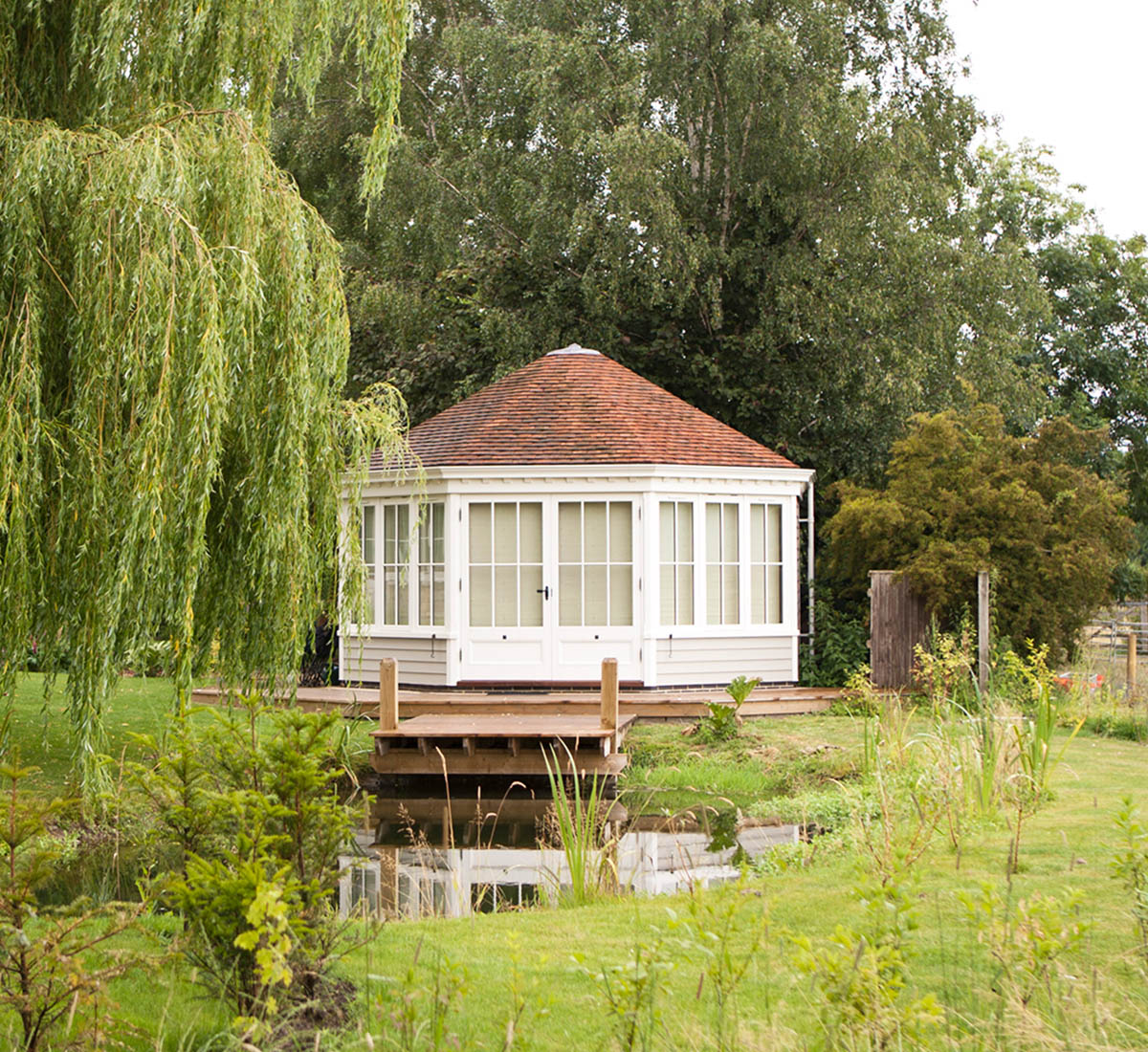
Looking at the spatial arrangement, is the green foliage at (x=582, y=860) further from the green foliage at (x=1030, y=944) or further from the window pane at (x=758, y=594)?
the window pane at (x=758, y=594)

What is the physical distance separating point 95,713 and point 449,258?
49.6 ft

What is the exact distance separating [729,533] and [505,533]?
2.82 metres

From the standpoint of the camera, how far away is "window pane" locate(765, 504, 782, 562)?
16.6m

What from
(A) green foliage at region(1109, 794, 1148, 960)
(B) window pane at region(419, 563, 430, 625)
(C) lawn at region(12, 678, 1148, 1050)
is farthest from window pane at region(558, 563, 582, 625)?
(A) green foliage at region(1109, 794, 1148, 960)

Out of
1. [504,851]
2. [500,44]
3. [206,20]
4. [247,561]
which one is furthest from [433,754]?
[500,44]

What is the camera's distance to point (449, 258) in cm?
2122

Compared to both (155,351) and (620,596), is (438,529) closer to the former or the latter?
(620,596)

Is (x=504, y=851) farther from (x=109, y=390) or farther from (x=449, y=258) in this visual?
(x=449, y=258)

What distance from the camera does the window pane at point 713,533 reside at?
16016mm

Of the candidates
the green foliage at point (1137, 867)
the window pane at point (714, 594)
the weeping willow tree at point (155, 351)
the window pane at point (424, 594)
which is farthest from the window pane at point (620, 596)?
the green foliage at point (1137, 867)

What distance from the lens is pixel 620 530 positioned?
15539mm

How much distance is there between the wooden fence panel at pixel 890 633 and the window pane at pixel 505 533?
14.6ft

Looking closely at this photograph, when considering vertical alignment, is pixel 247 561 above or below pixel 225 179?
below

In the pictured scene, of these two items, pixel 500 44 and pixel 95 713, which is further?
pixel 500 44
